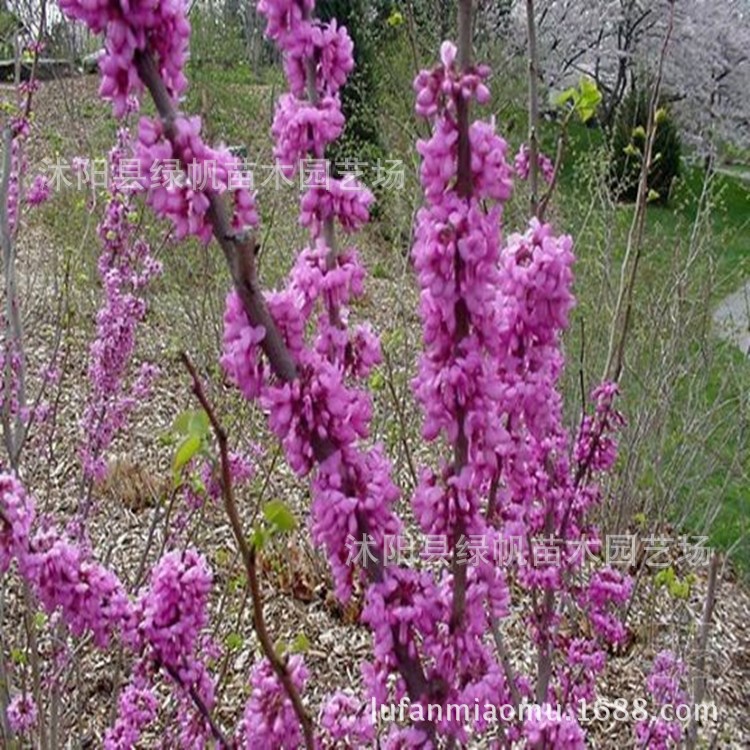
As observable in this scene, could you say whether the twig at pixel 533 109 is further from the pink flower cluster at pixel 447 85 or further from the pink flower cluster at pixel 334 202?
the pink flower cluster at pixel 447 85

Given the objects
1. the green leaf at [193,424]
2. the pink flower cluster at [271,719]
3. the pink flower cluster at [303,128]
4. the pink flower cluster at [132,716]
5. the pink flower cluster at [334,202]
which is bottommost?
the pink flower cluster at [132,716]

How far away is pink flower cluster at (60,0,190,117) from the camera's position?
103cm

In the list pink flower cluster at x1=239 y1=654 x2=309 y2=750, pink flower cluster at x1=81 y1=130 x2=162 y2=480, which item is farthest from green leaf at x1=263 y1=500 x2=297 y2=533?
pink flower cluster at x1=81 y1=130 x2=162 y2=480

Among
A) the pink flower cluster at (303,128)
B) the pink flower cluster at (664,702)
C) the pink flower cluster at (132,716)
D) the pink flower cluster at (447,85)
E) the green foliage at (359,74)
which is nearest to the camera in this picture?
the pink flower cluster at (447,85)

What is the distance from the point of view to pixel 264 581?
16.6 feet

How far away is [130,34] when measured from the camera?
1.04 m

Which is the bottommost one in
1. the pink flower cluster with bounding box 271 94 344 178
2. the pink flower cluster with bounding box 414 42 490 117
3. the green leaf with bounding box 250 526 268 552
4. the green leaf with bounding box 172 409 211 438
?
the green leaf with bounding box 250 526 268 552

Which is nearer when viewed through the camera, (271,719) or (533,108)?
(271,719)

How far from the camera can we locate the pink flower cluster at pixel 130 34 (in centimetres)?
103

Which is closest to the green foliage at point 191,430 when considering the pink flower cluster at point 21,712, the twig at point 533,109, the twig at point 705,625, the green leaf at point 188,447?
the green leaf at point 188,447

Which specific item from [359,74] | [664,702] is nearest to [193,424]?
[664,702]

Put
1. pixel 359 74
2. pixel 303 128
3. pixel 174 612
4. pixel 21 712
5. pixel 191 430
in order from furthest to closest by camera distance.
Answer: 1. pixel 359 74
2. pixel 21 712
3. pixel 174 612
4. pixel 303 128
5. pixel 191 430

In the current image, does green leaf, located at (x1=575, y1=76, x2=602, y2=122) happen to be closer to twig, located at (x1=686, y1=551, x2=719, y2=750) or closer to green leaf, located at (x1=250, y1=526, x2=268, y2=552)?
twig, located at (x1=686, y1=551, x2=719, y2=750)

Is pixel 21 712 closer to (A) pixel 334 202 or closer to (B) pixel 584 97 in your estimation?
(A) pixel 334 202
